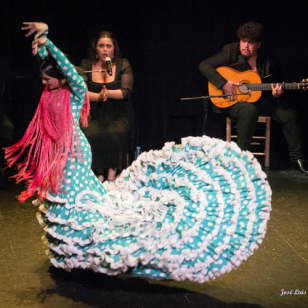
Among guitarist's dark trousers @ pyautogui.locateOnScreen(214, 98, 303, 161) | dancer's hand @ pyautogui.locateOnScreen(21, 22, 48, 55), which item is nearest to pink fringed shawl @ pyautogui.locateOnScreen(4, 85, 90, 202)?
dancer's hand @ pyautogui.locateOnScreen(21, 22, 48, 55)

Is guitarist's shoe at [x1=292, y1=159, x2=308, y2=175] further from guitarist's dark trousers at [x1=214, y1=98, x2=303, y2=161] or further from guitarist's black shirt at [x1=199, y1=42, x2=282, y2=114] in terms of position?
guitarist's black shirt at [x1=199, y1=42, x2=282, y2=114]

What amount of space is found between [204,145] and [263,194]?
0.31 m

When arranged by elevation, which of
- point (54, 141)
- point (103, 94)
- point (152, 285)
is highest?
point (103, 94)

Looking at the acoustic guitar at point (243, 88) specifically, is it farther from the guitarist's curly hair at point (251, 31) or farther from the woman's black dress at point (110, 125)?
the woman's black dress at point (110, 125)

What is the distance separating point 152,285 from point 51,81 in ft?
3.18

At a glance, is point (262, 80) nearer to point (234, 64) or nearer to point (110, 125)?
point (234, 64)

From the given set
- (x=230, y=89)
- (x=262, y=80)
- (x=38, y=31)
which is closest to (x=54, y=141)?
(x=38, y=31)

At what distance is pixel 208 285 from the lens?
7.27 ft

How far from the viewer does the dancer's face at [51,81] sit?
2129 mm

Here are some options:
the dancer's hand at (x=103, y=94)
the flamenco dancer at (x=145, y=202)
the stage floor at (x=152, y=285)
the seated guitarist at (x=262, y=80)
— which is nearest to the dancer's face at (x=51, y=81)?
the flamenco dancer at (x=145, y=202)

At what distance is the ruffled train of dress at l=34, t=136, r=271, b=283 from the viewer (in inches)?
75.8

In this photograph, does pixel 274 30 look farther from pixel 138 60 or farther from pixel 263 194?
pixel 263 194

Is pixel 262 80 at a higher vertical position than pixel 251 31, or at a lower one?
lower

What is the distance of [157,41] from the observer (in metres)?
4.82
